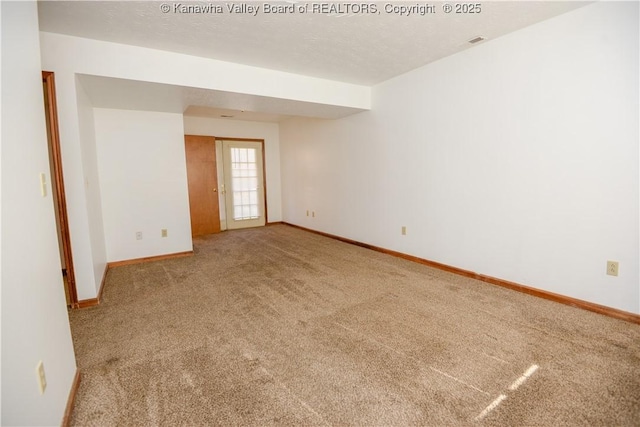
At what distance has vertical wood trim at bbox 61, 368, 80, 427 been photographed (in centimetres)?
148

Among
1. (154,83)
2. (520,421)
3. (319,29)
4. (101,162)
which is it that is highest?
(319,29)

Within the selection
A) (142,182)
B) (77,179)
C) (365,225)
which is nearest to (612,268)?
(365,225)

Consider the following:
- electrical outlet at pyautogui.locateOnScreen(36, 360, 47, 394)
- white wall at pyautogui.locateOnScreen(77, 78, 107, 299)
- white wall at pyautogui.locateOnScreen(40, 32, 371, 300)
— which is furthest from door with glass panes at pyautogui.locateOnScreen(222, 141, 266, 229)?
electrical outlet at pyautogui.locateOnScreen(36, 360, 47, 394)

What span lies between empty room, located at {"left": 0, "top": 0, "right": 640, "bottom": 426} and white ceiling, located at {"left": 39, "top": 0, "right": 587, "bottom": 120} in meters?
0.03

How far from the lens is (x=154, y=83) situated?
3098 mm

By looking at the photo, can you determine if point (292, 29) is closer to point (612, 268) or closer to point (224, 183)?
point (612, 268)

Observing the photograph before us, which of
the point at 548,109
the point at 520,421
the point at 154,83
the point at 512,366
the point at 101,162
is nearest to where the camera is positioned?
the point at 520,421

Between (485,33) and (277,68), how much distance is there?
2.23 meters

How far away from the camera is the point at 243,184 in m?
6.97

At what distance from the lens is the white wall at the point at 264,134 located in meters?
6.30

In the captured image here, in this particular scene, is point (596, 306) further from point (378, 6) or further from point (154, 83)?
point (154, 83)

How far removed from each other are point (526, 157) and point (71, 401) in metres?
3.84

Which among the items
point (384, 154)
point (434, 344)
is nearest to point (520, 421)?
point (434, 344)

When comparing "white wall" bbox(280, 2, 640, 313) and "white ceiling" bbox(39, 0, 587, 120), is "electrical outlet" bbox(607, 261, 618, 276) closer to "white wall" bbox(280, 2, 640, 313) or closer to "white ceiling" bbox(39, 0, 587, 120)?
"white wall" bbox(280, 2, 640, 313)
